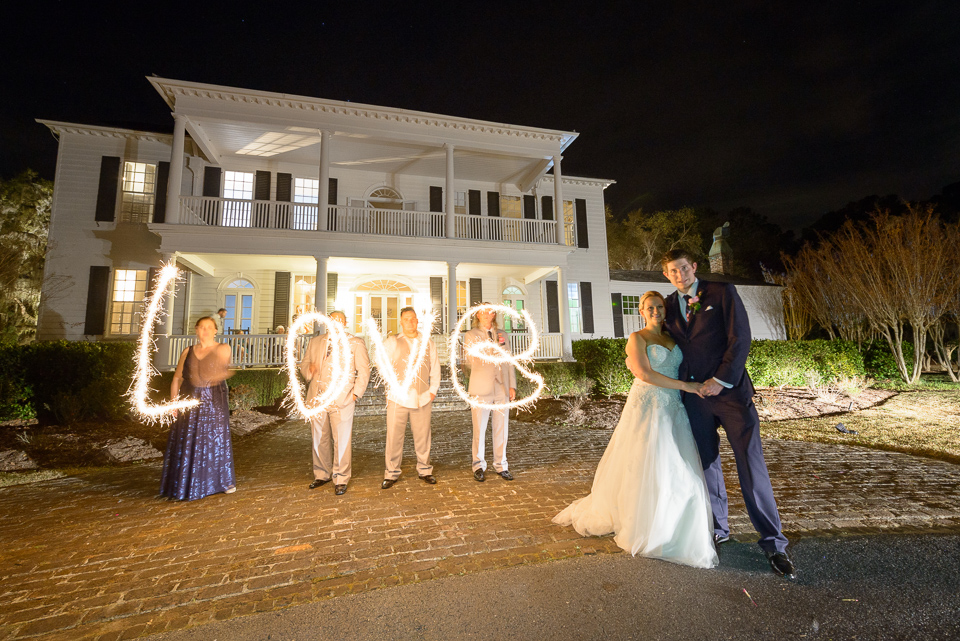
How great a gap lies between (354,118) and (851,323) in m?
18.8

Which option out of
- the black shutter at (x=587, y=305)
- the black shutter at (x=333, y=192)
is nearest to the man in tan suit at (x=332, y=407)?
the black shutter at (x=333, y=192)

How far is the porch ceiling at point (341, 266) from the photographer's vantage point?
12516mm

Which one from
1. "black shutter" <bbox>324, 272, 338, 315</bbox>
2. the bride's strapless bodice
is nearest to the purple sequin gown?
the bride's strapless bodice

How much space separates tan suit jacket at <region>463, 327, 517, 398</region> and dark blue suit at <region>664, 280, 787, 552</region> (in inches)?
80.7

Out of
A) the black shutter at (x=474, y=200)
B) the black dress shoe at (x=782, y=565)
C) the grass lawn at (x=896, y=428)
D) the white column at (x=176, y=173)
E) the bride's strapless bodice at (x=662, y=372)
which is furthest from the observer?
the black shutter at (x=474, y=200)

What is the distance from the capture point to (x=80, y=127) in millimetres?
12500

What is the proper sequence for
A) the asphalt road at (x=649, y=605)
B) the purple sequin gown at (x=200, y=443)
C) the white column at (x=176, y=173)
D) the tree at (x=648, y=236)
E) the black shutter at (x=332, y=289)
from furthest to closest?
the tree at (x=648, y=236)
the black shutter at (x=332, y=289)
the white column at (x=176, y=173)
the purple sequin gown at (x=200, y=443)
the asphalt road at (x=649, y=605)

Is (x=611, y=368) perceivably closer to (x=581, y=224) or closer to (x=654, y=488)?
(x=581, y=224)

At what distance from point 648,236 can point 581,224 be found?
19337 mm

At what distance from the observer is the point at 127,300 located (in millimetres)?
12680

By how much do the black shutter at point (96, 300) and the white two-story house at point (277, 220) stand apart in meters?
0.04

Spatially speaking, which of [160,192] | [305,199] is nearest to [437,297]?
[305,199]

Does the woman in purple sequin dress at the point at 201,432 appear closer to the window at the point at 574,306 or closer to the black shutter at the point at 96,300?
the black shutter at the point at 96,300

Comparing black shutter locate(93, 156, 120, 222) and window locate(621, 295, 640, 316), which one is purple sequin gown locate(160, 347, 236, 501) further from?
window locate(621, 295, 640, 316)
